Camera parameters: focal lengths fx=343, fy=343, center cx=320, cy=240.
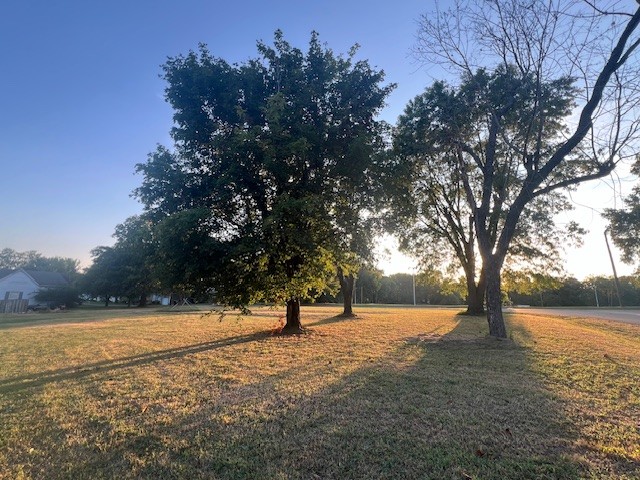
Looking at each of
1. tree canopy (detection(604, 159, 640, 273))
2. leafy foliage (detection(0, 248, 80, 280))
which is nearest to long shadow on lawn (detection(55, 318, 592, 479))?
tree canopy (detection(604, 159, 640, 273))

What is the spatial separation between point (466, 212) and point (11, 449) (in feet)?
74.5

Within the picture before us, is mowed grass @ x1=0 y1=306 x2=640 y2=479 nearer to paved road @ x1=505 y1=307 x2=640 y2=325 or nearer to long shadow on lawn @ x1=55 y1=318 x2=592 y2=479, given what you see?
long shadow on lawn @ x1=55 y1=318 x2=592 y2=479

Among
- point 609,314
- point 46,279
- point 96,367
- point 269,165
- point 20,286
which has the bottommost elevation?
point 96,367

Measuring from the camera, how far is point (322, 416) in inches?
152

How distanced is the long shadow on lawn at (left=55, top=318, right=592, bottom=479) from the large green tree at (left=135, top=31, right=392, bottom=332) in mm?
4989

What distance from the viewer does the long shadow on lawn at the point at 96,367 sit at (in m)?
5.58

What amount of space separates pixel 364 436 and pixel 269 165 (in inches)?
289

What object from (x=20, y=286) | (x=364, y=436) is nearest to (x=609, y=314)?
(x=364, y=436)

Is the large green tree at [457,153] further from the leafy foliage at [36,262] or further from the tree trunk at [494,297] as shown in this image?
the leafy foliage at [36,262]

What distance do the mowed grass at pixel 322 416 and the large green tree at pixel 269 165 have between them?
3032 mm

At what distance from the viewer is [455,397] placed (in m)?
4.61

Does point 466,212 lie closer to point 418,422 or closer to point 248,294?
point 248,294

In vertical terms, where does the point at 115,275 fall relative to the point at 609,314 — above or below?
above

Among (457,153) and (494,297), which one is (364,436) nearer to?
(494,297)
